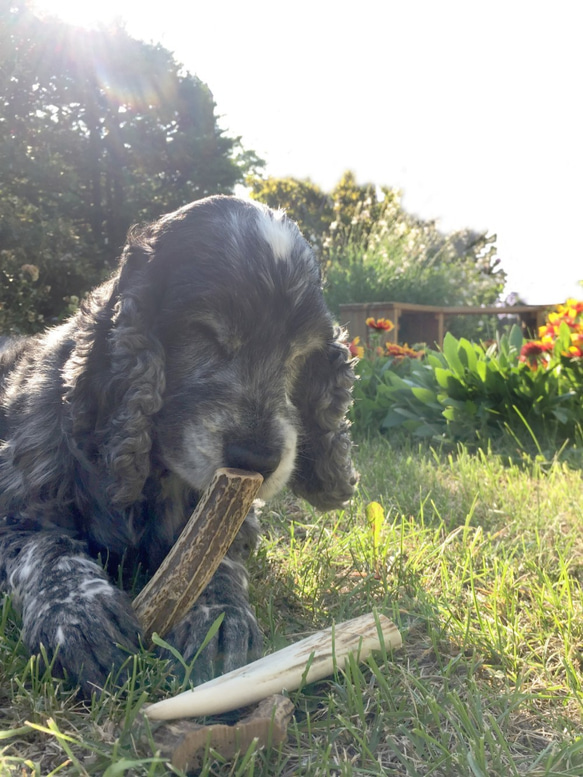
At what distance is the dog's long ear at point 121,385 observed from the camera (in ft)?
6.34

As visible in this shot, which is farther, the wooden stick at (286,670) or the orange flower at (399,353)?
the orange flower at (399,353)

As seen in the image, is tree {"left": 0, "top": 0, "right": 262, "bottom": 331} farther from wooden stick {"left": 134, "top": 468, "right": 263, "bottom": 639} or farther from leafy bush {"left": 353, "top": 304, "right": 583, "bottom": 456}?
wooden stick {"left": 134, "top": 468, "right": 263, "bottom": 639}

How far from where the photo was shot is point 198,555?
1673 mm

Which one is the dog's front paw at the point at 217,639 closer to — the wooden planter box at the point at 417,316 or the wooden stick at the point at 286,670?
the wooden stick at the point at 286,670

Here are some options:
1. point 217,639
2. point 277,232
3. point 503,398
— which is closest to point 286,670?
point 217,639

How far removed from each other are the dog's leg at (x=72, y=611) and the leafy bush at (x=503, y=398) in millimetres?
3177

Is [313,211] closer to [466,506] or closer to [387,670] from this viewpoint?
[466,506]

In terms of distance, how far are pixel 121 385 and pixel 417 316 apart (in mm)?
8105

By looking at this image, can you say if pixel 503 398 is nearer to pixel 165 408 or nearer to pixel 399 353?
pixel 399 353

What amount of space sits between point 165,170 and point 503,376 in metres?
6.29

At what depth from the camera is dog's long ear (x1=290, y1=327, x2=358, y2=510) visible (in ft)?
7.93

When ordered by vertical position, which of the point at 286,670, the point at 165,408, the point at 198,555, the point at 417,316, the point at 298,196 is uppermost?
the point at 298,196

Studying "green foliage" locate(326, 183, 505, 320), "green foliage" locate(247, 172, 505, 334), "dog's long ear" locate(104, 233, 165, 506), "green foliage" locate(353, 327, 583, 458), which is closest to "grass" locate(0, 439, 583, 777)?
"dog's long ear" locate(104, 233, 165, 506)

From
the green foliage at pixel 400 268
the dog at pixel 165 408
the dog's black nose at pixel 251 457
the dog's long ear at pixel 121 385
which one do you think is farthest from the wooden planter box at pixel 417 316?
the dog's black nose at pixel 251 457
